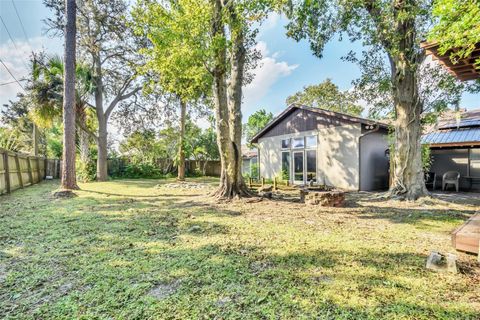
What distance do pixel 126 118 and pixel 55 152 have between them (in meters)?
7.53

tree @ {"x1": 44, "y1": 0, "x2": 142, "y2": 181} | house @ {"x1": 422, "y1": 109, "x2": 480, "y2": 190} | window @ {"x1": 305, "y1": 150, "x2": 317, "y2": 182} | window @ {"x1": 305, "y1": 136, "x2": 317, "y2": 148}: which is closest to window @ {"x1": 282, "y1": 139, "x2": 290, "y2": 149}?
window @ {"x1": 305, "y1": 136, "x2": 317, "y2": 148}

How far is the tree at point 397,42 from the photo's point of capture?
702 cm

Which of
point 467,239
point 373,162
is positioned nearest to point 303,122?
point 373,162

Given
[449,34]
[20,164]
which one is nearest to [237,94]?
[449,34]

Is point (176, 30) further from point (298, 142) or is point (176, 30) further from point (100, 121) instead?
point (100, 121)

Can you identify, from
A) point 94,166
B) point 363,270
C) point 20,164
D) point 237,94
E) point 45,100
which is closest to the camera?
point 363,270

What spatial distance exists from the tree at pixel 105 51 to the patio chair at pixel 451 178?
15504mm

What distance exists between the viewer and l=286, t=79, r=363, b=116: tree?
931 inches

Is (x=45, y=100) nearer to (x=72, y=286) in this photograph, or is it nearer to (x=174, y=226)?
(x=174, y=226)

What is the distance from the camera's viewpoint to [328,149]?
1148cm

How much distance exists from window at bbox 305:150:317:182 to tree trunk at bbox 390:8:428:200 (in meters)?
4.45

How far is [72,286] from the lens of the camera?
2393 millimetres

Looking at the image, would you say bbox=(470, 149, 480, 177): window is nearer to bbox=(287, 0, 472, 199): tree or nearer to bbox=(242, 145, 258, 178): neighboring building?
bbox=(287, 0, 472, 199): tree

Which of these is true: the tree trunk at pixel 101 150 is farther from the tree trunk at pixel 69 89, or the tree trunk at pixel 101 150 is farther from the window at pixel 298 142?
the window at pixel 298 142
